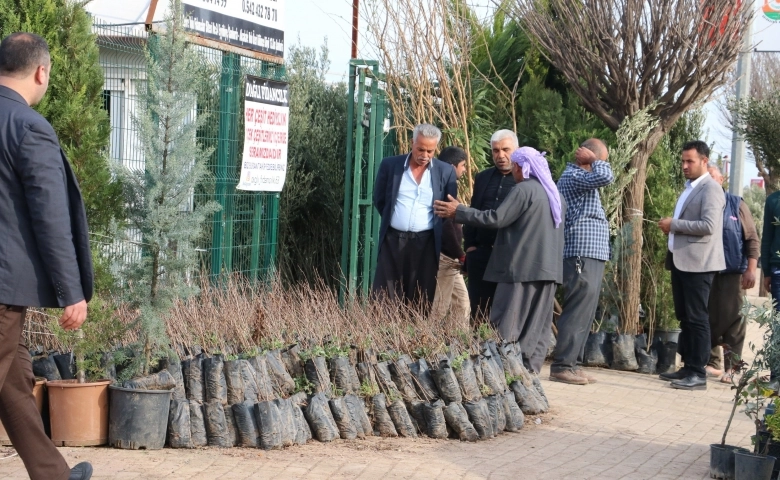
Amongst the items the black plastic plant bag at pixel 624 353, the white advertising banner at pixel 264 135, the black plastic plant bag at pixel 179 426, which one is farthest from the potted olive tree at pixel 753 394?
the white advertising banner at pixel 264 135

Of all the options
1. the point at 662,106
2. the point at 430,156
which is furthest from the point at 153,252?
the point at 662,106

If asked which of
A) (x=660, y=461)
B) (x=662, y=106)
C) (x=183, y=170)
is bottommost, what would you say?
(x=660, y=461)

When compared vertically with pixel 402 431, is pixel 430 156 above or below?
above

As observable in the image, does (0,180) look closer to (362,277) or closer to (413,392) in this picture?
(413,392)

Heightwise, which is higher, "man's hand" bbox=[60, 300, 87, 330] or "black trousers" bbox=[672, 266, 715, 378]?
"man's hand" bbox=[60, 300, 87, 330]

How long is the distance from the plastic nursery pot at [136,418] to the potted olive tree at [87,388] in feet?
0.25

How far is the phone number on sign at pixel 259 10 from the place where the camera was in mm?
9916

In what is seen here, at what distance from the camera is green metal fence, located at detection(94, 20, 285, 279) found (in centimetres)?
927

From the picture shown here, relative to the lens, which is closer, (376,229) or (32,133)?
(32,133)

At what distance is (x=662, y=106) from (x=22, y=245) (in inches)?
308

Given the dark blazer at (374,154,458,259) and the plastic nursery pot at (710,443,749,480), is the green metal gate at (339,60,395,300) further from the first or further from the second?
the plastic nursery pot at (710,443,749,480)

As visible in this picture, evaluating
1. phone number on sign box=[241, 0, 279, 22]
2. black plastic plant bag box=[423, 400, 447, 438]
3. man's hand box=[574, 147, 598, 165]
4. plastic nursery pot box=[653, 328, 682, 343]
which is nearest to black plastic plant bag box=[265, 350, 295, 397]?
black plastic plant bag box=[423, 400, 447, 438]

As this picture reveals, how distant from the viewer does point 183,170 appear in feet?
20.6

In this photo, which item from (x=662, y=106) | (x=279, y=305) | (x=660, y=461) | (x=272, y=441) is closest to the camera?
(x=272, y=441)
